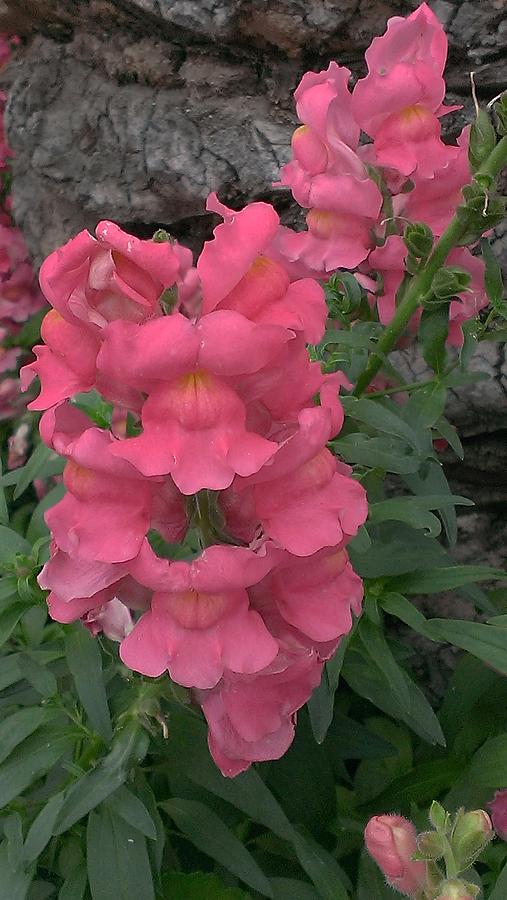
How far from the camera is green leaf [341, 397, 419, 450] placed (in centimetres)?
103

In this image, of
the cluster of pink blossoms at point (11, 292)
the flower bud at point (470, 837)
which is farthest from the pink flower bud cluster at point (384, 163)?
the cluster of pink blossoms at point (11, 292)

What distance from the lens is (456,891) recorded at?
0.70 meters

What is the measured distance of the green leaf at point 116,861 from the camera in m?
1.00

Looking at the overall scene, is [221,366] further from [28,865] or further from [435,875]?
[28,865]

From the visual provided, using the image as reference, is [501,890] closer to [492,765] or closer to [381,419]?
[492,765]

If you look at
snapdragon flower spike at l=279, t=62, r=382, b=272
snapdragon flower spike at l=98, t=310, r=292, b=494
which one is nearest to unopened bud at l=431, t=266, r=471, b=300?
snapdragon flower spike at l=279, t=62, r=382, b=272

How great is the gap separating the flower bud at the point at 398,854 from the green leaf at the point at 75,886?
40 centimetres

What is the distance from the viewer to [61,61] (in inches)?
75.9

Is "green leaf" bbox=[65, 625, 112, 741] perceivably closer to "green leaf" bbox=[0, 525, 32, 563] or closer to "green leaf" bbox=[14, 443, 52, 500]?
"green leaf" bbox=[0, 525, 32, 563]

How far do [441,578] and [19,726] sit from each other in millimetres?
549

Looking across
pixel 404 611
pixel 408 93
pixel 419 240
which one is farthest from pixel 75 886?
pixel 408 93

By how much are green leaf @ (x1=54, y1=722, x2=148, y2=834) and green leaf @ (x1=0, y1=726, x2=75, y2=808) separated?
0.08 metres

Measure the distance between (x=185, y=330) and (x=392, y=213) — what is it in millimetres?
529

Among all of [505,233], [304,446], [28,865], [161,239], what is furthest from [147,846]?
[505,233]
